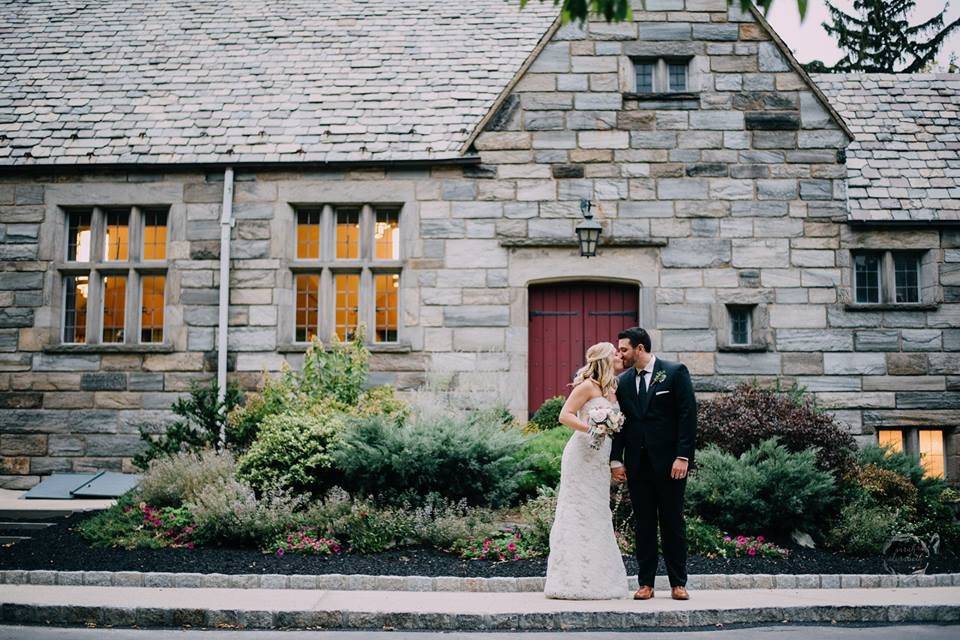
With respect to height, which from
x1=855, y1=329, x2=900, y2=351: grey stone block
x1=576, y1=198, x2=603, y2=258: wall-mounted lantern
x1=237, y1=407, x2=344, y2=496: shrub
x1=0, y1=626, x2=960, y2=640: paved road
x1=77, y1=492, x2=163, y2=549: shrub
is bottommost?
x1=0, y1=626, x2=960, y2=640: paved road

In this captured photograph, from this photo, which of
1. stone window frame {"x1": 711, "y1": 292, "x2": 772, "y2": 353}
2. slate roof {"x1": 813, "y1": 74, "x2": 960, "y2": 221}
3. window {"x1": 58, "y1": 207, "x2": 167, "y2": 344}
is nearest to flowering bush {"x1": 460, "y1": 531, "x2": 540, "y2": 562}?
stone window frame {"x1": 711, "y1": 292, "x2": 772, "y2": 353}

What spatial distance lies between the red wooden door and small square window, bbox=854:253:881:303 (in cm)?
315

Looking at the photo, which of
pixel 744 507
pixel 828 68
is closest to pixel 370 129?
pixel 744 507

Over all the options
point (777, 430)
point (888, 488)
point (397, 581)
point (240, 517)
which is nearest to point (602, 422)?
point (397, 581)

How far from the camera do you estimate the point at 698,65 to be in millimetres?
11727

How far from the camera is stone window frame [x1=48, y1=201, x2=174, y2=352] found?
12000mm

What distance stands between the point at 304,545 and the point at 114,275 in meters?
6.49

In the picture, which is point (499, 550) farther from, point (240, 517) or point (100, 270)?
point (100, 270)

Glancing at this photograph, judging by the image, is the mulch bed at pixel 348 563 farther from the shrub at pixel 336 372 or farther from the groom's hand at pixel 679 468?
the shrub at pixel 336 372

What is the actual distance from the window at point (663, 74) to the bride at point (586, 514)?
6551 millimetres

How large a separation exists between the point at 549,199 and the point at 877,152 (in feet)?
16.5

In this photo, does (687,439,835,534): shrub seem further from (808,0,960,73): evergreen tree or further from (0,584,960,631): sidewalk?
(808,0,960,73): evergreen tree

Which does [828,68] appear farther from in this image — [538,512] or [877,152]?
[538,512]

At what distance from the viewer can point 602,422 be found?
6227 mm
